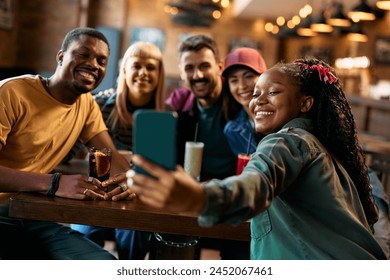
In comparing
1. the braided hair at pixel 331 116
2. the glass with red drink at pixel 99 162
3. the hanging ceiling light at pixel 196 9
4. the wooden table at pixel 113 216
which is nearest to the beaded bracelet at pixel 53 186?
the wooden table at pixel 113 216

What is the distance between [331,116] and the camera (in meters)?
1.23

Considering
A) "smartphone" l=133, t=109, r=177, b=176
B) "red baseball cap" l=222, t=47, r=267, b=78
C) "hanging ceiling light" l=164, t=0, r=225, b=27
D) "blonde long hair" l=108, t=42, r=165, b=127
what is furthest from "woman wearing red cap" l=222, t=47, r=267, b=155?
"hanging ceiling light" l=164, t=0, r=225, b=27

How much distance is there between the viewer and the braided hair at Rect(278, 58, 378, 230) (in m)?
1.22

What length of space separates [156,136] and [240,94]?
1.59m

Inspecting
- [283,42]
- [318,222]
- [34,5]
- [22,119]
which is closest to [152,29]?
[283,42]

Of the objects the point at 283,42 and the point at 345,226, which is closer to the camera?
the point at 345,226

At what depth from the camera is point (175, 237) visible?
5.69 ft

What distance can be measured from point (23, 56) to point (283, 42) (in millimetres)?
6486

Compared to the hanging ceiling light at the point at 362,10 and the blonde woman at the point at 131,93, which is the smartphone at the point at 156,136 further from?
the hanging ceiling light at the point at 362,10

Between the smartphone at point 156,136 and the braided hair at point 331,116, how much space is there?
552mm

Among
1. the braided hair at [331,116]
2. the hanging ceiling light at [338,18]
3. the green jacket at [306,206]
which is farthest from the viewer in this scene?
the hanging ceiling light at [338,18]

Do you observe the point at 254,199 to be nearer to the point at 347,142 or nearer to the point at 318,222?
the point at 318,222

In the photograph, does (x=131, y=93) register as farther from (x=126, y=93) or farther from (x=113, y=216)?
(x=113, y=216)

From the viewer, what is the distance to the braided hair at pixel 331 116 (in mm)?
1218
